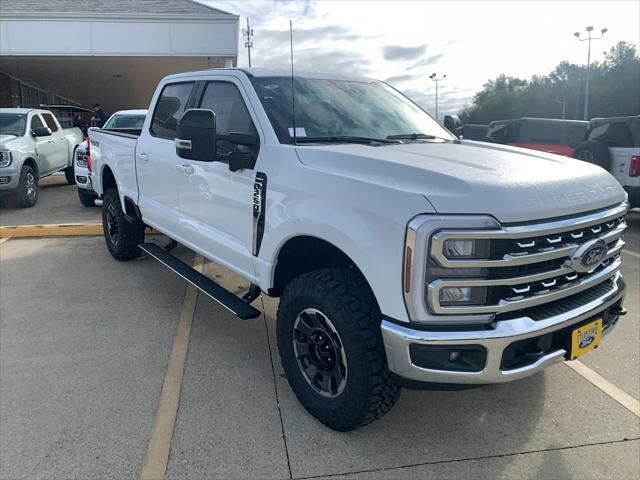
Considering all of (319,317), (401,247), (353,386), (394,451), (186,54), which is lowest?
(394,451)

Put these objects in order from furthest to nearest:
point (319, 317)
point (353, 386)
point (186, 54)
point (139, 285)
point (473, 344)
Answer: point (186, 54) → point (139, 285) → point (319, 317) → point (353, 386) → point (473, 344)

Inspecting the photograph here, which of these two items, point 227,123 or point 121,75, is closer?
point 227,123

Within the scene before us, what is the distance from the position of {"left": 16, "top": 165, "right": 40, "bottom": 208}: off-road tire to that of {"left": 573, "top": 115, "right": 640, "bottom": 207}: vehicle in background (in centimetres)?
974

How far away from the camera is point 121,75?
24297 millimetres

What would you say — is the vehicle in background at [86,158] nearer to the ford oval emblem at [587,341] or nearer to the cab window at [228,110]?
the cab window at [228,110]

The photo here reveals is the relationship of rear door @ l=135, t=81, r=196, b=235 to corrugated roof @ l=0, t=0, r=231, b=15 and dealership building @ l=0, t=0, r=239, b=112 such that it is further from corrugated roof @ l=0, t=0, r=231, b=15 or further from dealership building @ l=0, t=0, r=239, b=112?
corrugated roof @ l=0, t=0, r=231, b=15

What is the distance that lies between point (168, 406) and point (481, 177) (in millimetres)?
2253

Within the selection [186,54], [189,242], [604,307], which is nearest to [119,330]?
[189,242]

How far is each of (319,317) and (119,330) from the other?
2.25m

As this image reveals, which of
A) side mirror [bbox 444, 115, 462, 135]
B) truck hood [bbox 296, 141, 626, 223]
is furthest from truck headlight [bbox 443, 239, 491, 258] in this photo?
side mirror [bbox 444, 115, 462, 135]

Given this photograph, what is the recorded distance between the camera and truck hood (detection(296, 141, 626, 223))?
235cm

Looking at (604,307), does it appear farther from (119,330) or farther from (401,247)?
(119,330)

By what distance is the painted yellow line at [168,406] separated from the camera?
2.71 m

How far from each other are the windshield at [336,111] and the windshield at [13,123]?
9015mm
